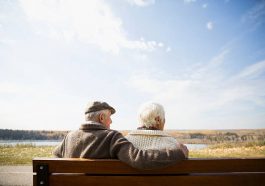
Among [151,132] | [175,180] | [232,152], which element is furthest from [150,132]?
[232,152]

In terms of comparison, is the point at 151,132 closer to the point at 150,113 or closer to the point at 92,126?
the point at 150,113

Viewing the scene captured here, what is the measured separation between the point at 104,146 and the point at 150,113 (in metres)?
0.49

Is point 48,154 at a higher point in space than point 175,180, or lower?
lower

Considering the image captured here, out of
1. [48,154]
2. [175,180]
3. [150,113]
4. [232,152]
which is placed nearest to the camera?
[175,180]

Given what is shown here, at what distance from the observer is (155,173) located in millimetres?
2207

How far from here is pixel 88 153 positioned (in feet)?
8.32

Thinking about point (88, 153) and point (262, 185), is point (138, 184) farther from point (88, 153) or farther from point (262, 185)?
point (262, 185)

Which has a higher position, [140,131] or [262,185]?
[140,131]

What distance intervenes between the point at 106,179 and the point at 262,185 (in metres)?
1.14

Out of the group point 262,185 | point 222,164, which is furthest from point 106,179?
point 262,185

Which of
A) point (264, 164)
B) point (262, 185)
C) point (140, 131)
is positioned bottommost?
point (262, 185)

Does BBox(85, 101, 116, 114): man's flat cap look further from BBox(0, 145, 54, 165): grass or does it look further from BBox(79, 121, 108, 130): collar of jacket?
BBox(0, 145, 54, 165): grass

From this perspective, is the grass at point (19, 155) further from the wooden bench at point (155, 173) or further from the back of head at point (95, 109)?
the wooden bench at point (155, 173)

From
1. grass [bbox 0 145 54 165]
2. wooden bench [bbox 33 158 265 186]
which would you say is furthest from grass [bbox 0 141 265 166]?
wooden bench [bbox 33 158 265 186]
